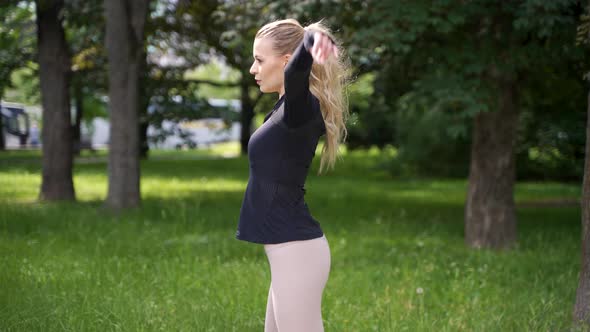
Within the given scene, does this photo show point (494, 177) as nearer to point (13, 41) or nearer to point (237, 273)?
point (237, 273)

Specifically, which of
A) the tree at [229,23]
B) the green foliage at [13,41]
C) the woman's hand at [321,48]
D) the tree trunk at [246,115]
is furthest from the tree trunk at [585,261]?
the tree trunk at [246,115]

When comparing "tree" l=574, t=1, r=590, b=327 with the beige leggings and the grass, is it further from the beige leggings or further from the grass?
the beige leggings

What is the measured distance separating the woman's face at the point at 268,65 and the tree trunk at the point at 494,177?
20.7 feet

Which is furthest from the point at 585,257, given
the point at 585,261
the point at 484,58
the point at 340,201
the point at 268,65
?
the point at 340,201

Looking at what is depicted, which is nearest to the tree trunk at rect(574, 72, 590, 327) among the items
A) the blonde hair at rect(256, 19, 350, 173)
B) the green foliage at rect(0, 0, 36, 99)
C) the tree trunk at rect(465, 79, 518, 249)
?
the blonde hair at rect(256, 19, 350, 173)

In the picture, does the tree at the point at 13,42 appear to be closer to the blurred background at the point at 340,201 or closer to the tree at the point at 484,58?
the blurred background at the point at 340,201

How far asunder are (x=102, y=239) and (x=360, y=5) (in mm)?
4328

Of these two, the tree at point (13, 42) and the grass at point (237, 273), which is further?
the tree at point (13, 42)

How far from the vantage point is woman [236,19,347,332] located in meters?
2.84

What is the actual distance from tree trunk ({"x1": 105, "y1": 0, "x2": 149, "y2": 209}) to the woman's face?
853 centimetres

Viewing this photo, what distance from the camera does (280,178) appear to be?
2.86 metres

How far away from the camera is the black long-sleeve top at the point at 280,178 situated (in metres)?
2.81

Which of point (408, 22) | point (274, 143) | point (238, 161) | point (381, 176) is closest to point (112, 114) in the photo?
point (408, 22)

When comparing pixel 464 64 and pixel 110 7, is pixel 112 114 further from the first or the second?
pixel 464 64
